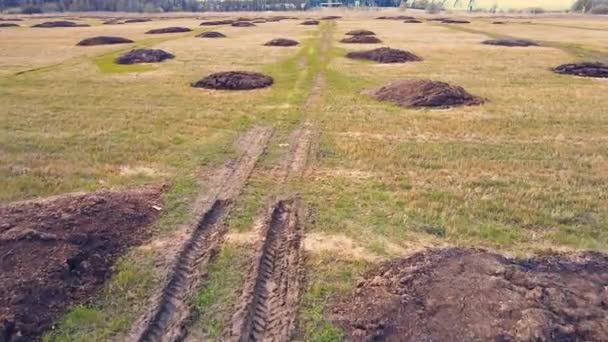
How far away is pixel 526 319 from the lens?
559cm

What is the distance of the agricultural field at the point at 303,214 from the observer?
5965mm

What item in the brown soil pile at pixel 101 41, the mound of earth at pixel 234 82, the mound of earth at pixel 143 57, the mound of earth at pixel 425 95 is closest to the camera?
the mound of earth at pixel 425 95

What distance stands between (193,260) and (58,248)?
6.69 feet

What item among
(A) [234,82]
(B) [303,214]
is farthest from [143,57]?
(B) [303,214]

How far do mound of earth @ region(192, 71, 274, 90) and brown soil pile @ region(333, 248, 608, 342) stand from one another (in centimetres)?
1545

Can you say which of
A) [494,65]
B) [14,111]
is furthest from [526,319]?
[494,65]

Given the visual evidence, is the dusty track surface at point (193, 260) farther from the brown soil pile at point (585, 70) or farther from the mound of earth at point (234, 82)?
the brown soil pile at point (585, 70)

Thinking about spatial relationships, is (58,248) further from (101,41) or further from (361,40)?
(361,40)

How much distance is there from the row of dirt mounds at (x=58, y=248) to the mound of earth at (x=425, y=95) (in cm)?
1169

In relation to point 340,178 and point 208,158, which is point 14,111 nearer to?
point 208,158

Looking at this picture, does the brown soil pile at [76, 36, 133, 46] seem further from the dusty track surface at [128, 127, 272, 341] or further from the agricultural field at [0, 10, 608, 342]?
the dusty track surface at [128, 127, 272, 341]

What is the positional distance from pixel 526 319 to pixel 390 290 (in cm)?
171

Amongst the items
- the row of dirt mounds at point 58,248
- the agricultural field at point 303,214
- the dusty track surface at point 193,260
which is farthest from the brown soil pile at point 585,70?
the row of dirt mounds at point 58,248

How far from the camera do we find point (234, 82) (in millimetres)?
21297
